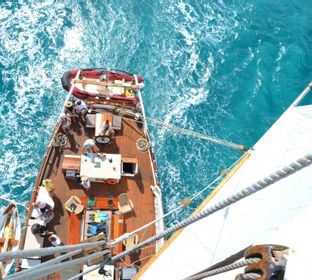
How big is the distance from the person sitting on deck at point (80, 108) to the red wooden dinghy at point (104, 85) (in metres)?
1.17

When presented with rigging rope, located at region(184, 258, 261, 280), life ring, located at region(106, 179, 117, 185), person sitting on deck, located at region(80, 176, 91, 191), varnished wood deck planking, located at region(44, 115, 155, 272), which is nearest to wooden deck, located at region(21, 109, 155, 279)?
varnished wood deck planking, located at region(44, 115, 155, 272)

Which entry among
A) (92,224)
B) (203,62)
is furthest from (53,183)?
(203,62)

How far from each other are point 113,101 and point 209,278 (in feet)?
52.6

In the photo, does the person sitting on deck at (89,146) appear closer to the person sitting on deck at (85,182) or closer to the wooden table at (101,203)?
the person sitting on deck at (85,182)

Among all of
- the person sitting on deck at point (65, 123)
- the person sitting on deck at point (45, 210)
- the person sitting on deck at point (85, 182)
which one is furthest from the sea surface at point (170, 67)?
the person sitting on deck at point (85, 182)

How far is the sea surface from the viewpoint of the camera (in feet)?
89.4

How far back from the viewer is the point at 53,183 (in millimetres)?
21234

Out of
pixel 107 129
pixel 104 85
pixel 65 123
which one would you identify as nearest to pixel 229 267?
pixel 107 129

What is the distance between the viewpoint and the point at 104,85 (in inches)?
963

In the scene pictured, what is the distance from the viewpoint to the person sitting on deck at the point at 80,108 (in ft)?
73.8

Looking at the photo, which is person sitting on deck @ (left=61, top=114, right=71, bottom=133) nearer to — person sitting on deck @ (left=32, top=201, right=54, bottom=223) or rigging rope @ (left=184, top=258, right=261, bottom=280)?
person sitting on deck @ (left=32, top=201, right=54, bottom=223)

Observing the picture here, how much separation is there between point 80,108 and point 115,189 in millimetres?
5073

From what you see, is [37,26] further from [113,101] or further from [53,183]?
[53,183]

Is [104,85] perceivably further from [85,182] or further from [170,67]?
[170,67]
